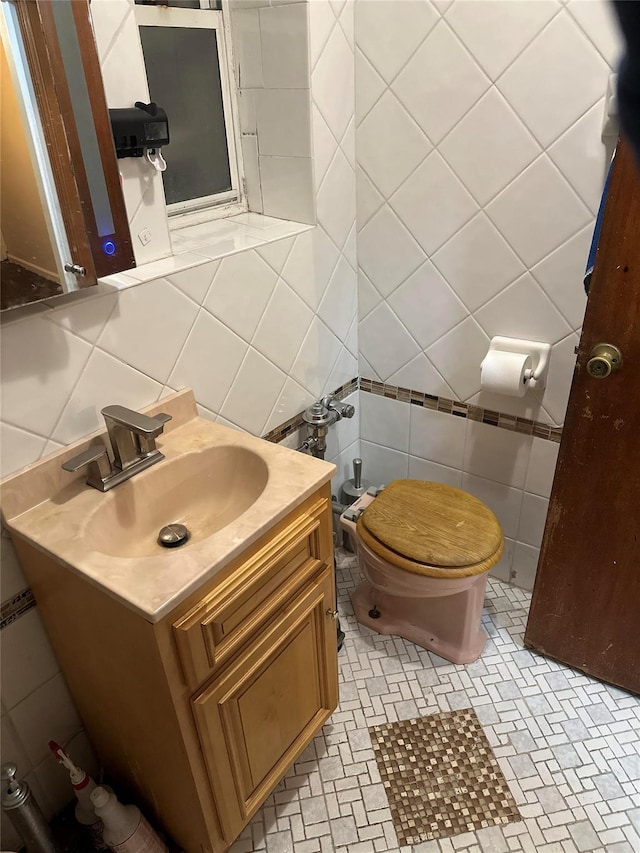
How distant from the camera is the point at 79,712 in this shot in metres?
1.33

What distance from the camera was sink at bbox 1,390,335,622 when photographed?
3.15ft

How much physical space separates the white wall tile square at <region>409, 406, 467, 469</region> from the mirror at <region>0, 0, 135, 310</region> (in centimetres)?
113

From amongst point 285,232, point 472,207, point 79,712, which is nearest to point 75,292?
point 285,232

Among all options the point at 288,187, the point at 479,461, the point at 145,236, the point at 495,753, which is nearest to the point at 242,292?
the point at 145,236

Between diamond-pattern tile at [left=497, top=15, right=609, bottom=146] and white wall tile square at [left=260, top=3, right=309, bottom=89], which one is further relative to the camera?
white wall tile square at [left=260, top=3, right=309, bottom=89]

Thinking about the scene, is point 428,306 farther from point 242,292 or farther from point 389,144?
point 242,292

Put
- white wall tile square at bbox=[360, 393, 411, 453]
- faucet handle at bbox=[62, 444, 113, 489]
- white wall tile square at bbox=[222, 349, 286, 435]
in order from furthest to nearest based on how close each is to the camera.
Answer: white wall tile square at bbox=[360, 393, 411, 453], white wall tile square at bbox=[222, 349, 286, 435], faucet handle at bbox=[62, 444, 113, 489]

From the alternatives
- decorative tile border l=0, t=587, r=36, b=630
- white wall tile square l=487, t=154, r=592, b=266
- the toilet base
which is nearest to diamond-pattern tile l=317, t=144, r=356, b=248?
white wall tile square l=487, t=154, r=592, b=266

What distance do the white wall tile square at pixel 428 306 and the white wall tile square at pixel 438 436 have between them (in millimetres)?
235

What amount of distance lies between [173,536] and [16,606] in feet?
1.06

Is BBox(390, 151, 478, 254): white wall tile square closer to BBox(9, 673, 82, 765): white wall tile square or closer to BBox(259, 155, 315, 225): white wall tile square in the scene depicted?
BBox(259, 155, 315, 225): white wall tile square

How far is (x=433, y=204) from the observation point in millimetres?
1626

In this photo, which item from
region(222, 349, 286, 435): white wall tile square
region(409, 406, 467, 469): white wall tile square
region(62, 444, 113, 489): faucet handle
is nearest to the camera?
region(62, 444, 113, 489): faucet handle

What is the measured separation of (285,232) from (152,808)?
1377 mm
